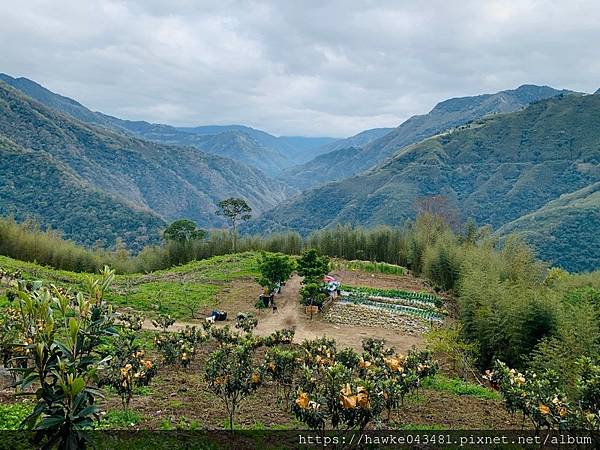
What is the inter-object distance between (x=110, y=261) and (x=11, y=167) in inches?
1900

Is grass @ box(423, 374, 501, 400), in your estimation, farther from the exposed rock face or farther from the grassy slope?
the grassy slope

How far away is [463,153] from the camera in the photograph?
12388 cm

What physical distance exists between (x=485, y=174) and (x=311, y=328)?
107 metres

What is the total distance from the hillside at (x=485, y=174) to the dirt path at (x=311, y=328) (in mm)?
74443

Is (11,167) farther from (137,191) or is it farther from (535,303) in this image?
(535,303)

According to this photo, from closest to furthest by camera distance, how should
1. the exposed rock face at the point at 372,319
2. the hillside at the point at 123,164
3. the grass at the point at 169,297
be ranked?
1. the grass at the point at 169,297
2. the exposed rock face at the point at 372,319
3. the hillside at the point at 123,164

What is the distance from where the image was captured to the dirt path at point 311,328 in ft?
59.7

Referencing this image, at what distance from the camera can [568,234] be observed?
63.2 metres

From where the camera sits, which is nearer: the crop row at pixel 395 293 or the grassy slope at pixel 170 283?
the grassy slope at pixel 170 283

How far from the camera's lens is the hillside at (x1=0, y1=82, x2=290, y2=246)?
96500 millimetres

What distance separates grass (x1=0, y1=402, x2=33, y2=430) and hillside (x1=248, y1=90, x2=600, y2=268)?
89.5 meters

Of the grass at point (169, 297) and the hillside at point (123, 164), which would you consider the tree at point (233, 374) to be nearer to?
the grass at point (169, 297)

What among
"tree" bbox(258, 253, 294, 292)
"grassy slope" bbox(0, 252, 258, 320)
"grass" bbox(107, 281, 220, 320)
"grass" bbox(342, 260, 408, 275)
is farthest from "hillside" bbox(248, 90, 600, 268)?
"grass" bbox(107, 281, 220, 320)

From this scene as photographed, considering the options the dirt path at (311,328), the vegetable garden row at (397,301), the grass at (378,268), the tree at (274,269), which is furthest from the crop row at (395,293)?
the grass at (378,268)
